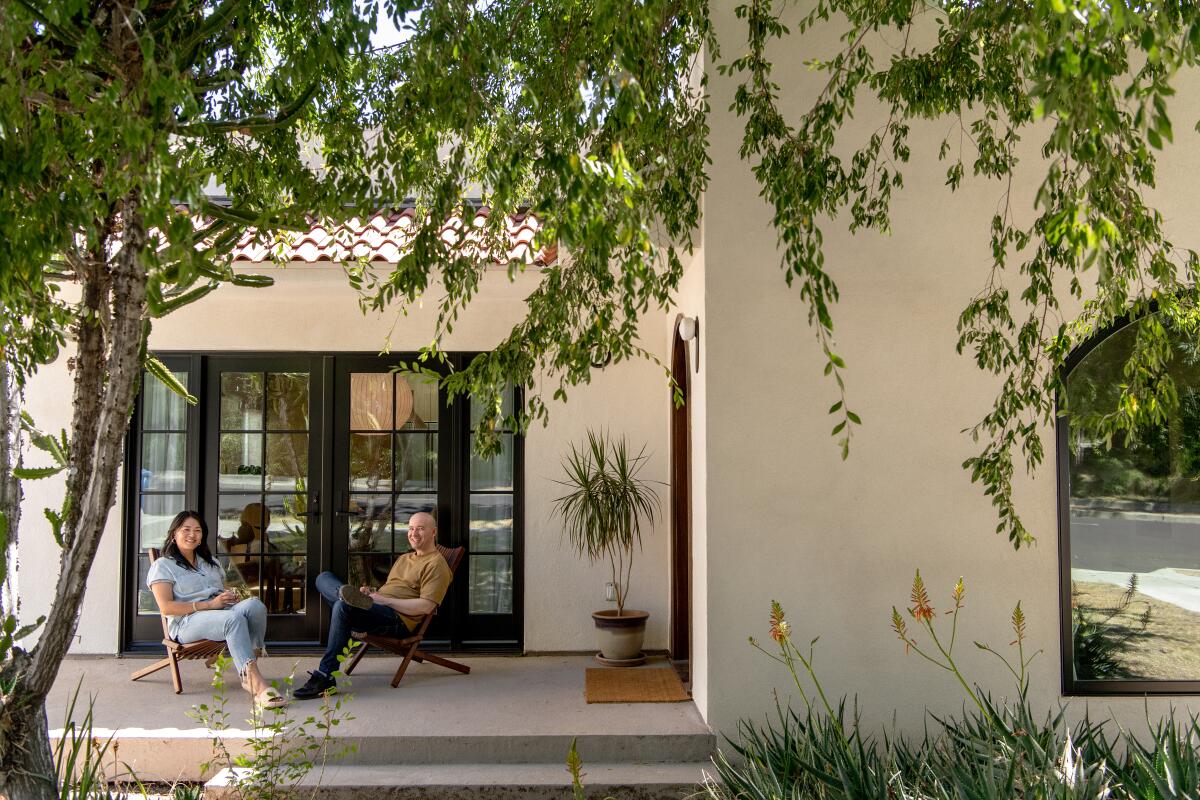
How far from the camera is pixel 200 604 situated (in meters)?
5.98

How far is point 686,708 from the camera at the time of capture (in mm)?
5359

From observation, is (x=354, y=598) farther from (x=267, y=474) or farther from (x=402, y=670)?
(x=267, y=474)

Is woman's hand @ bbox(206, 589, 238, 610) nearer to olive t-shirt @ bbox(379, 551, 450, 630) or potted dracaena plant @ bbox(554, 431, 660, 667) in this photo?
olive t-shirt @ bbox(379, 551, 450, 630)

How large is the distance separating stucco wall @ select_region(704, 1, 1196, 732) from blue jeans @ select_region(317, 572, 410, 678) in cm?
223

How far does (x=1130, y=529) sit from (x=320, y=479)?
17.2 feet

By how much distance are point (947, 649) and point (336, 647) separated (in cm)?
347

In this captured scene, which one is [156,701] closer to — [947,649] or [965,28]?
[947,649]

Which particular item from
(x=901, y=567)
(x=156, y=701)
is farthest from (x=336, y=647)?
(x=901, y=567)

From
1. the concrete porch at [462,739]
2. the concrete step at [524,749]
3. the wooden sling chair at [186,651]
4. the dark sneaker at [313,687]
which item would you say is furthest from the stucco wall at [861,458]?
the wooden sling chair at [186,651]

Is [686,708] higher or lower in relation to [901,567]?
lower

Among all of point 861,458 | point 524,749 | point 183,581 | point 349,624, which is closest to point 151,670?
point 183,581

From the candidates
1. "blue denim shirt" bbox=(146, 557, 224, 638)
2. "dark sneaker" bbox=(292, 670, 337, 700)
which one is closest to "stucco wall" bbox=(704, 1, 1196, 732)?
"dark sneaker" bbox=(292, 670, 337, 700)

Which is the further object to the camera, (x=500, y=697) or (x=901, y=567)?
(x=500, y=697)

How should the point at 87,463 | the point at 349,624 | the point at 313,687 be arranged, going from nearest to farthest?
the point at 87,463 → the point at 313,687 → the point at 349,624
